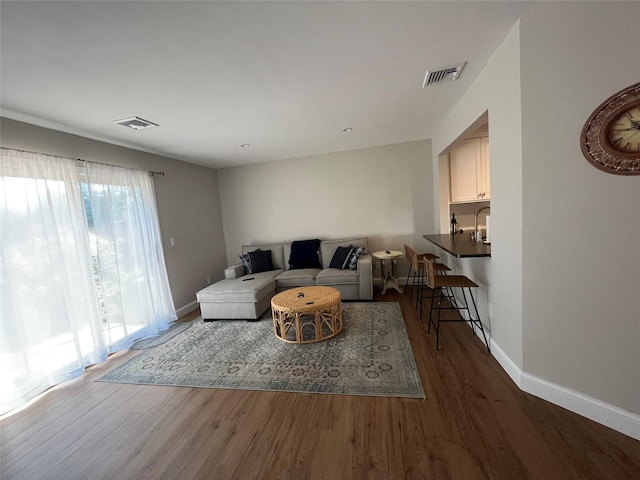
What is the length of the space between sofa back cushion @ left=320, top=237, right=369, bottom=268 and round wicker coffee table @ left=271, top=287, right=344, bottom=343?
1.25 meters

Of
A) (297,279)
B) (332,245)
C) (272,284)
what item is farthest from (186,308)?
(332,245)

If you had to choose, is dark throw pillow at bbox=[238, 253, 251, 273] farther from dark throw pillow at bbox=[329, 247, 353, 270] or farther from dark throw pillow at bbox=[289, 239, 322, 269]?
dark throw pillow at bbox=[329, 247, 353, 270]

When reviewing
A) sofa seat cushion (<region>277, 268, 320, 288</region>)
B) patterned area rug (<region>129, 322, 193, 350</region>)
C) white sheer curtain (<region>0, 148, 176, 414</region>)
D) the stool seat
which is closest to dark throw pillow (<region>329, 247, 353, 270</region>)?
sofa seat cushion (<region>277, 268, 320, 288</region>)

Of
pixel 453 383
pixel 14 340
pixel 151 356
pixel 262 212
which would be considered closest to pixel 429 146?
pixel 262 212

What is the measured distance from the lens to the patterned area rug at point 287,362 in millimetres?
2014

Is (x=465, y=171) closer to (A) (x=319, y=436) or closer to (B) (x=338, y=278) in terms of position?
(B) (x=338, y=278)

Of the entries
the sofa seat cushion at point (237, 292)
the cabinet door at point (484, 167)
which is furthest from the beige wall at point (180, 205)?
the cabinet door at point (484, 167)

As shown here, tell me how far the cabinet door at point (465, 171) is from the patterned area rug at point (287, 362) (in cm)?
210

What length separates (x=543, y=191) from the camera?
1546 mm

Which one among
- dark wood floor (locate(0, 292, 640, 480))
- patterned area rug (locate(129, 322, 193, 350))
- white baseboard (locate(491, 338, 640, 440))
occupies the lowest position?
dark wood floor (locate(0, 292, 640, 480))

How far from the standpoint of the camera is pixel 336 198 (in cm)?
450

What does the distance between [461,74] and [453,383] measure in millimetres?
2559

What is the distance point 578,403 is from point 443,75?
2.57 metres

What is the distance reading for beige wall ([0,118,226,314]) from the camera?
2562mm
